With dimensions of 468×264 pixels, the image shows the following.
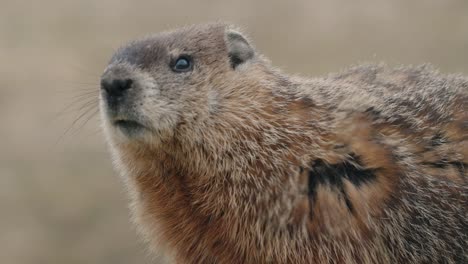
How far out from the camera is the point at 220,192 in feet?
14.5

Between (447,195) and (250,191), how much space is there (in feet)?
3.55

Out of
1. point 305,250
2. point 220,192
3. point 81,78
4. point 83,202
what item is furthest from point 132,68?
point 81,78

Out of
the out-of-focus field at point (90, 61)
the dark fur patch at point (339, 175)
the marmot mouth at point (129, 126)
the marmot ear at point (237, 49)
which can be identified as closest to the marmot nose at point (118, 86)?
the marmot mouth at point (129, 126)

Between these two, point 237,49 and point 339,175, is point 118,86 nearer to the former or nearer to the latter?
point 237,49

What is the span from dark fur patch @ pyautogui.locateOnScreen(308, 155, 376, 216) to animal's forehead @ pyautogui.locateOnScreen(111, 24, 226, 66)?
0.93 metres

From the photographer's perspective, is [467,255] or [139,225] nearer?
[467,255]

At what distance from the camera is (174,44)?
15.1 ft

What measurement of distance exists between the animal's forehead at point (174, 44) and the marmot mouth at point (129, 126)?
1.11ft

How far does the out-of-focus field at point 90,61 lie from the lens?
9320mm

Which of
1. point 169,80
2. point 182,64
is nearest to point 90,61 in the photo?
point 182,64

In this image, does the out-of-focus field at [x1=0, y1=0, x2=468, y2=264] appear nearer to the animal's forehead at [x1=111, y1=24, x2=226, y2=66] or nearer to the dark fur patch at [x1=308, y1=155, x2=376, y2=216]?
the animal's forehead at [x1=111, y1=24, x2=226, y2=66]

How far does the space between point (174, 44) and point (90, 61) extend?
328 inches

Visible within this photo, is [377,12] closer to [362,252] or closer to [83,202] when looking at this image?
Answer: [83,202]

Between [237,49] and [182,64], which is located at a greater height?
[237,49]
